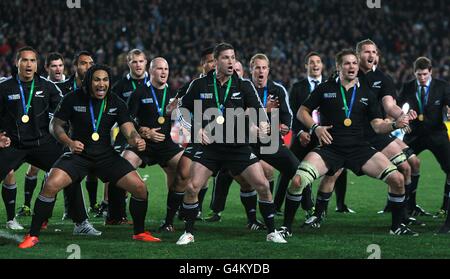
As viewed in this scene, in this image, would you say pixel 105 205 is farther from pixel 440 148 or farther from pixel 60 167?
pixel 440 148

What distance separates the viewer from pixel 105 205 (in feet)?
40.1

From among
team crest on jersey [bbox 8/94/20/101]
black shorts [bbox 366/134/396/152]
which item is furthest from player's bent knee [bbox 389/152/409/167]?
team crest on jersey [bbox 8/94/20/101]

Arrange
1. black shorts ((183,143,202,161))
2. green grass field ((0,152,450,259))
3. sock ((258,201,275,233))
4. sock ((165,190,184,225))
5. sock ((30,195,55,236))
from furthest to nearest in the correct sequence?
1. sock ((165,190,184,225))
2. black shorts ((183,143,202,161))
3. sock ((258,201,275,233))
4. sock ((30,195,55,236))
5. green grass field ((0,152,450,259))

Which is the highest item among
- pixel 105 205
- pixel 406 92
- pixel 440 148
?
pixel 406 92

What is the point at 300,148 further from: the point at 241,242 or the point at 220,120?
the point at 220,120

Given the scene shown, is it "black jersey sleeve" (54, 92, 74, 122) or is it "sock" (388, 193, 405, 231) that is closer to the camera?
"black jersey sleeve" (54, 92, 74, 122)

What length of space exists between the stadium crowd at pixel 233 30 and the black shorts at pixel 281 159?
15.7m

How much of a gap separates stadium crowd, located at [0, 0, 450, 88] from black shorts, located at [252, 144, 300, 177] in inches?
617

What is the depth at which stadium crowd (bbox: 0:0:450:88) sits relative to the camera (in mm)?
28156

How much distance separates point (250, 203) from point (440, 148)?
3.13 metres

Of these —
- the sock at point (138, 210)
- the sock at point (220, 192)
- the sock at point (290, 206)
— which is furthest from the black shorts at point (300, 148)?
the sock at point (138, 210)

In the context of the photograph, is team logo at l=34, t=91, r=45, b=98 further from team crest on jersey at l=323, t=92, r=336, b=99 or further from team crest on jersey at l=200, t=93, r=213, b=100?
team crest on jersey at l=323, t=92, r=336, b=99

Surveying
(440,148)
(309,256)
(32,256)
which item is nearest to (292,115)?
(440,148)
